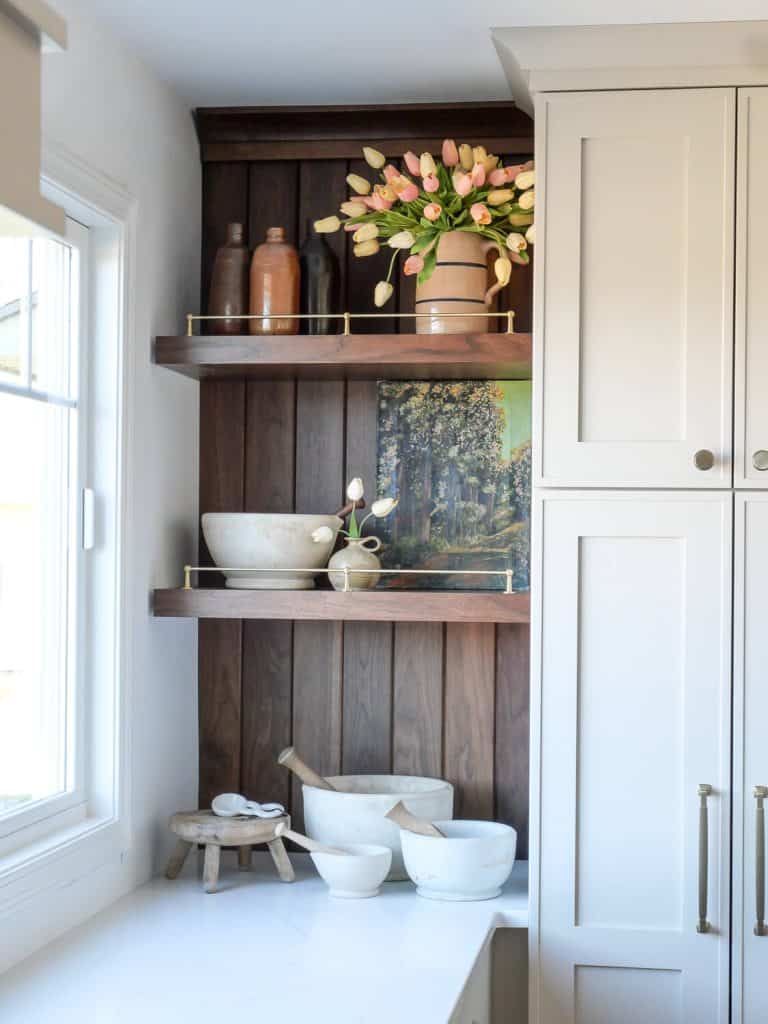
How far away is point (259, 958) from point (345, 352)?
1121 millimetres

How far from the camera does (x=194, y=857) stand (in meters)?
2.50

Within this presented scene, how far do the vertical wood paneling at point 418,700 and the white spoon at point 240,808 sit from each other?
13.1 inches

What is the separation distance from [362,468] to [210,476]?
0.34m

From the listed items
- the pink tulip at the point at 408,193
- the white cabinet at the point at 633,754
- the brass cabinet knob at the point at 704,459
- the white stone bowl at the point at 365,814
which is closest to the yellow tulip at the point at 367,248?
the pink tulip at the point at 408,193

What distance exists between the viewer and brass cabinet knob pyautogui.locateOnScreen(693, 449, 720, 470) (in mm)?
2094

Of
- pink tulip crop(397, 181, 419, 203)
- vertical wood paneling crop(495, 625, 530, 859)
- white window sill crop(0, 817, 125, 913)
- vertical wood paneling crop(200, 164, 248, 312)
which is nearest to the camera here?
white window sill crop(0, 817, 125, 913)

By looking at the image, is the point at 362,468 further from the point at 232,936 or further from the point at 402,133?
the point at 232,936

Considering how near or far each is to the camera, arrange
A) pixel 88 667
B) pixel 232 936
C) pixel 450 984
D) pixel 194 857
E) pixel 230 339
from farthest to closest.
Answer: pixel 194 857, pixel 230 339, pixel 88 667, pixel 232 936, pixel 450 984

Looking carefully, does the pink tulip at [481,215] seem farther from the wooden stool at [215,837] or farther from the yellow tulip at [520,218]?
the wooden stool at [215,837]

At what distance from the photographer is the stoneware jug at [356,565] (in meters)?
2.34

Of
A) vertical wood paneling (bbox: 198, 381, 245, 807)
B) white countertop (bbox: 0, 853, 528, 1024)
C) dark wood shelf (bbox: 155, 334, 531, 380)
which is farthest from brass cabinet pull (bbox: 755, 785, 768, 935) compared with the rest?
vertical wood paneling (bbox: 198, 381, 245, 807)

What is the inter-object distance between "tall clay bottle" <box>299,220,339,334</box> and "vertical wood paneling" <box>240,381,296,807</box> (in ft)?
0.73

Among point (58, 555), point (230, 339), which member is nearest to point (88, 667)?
point (58, 555)

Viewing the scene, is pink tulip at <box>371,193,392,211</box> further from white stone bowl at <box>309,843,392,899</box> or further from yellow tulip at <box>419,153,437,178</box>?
white stone bowl at <box>309,843,392,899</box>
